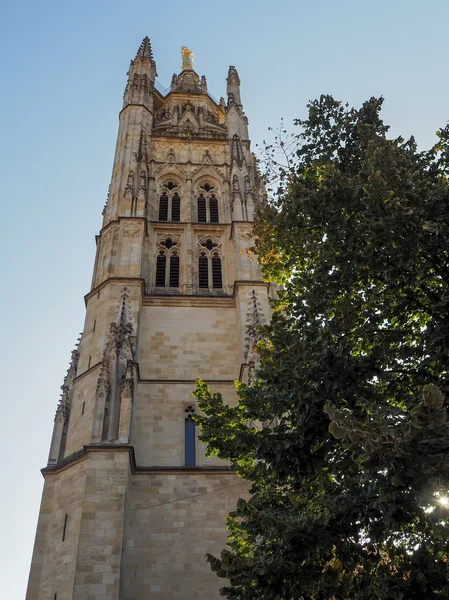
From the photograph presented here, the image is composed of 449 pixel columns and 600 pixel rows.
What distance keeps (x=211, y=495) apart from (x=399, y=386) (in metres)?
8.37

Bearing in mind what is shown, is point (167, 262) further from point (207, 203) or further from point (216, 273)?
point (207, 203)

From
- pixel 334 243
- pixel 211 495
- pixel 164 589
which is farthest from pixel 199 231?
pixel 334 243

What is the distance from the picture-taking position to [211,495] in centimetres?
1533

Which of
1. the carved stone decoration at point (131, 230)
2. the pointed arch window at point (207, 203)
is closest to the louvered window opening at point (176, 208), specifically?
the pointed arch window at point (207, 203)

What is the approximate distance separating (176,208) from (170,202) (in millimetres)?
411

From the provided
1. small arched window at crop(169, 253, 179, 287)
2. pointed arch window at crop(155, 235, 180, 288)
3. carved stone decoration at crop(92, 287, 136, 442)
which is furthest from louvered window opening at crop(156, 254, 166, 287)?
carved stone decoration at crop(92, 287, 136, 442)

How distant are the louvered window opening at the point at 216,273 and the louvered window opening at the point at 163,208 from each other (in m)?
3.56

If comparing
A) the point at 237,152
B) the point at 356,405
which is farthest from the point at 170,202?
the point at 356,405

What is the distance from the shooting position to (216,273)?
2261cm

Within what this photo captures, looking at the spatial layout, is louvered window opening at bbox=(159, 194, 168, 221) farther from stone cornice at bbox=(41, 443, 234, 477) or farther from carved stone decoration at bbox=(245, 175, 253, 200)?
stone cornice at bbox=(41, 443, 234, 477)

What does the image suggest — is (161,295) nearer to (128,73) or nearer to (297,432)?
(297,432)

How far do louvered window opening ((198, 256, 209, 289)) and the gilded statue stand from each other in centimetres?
2658

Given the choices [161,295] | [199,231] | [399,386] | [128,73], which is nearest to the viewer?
[399,386]

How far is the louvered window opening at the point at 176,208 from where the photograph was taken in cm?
2544
